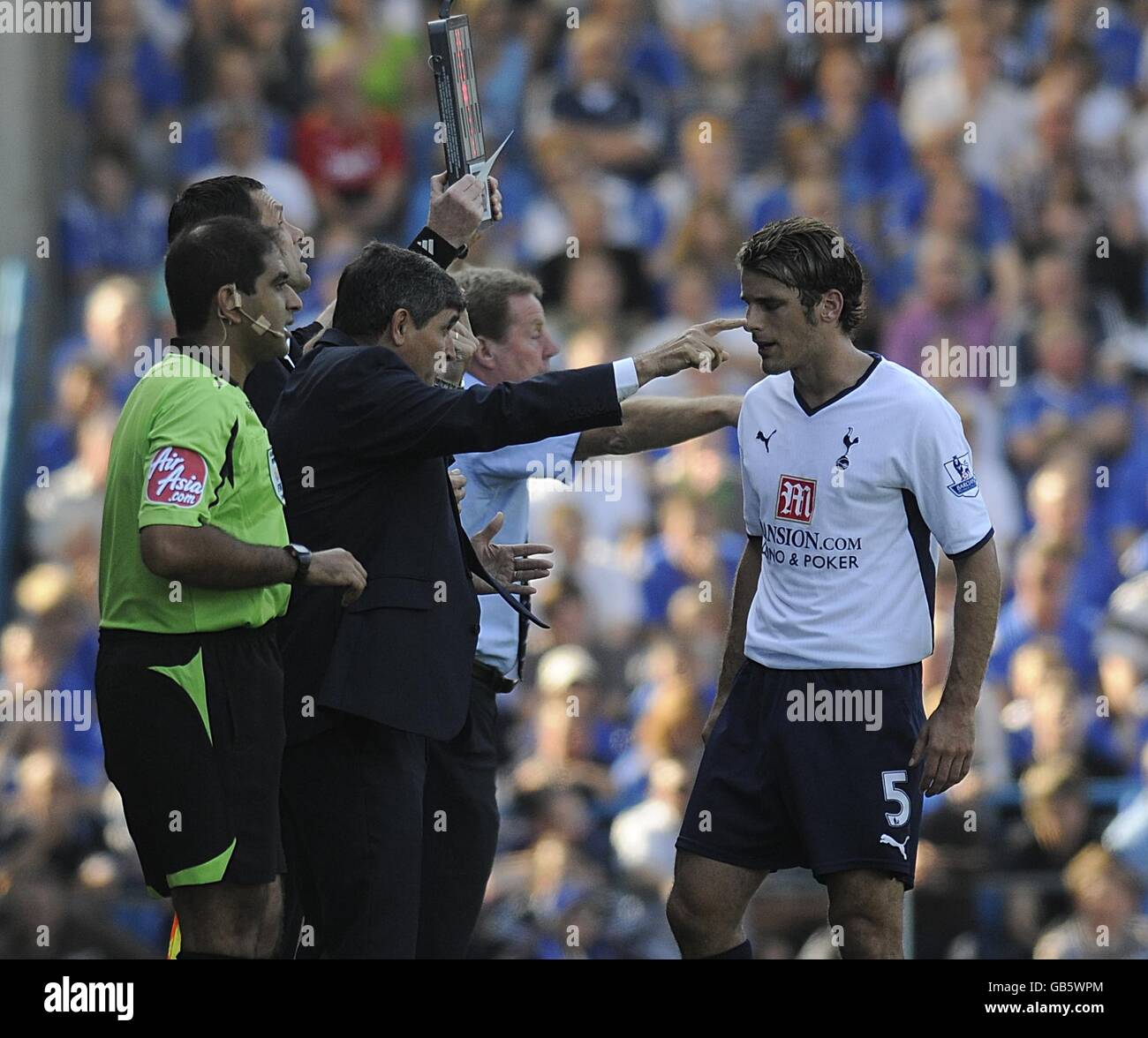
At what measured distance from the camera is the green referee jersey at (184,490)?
3.97 metres

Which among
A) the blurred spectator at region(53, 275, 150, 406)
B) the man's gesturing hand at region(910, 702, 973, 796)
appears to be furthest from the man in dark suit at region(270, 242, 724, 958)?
the blurred spectator at region(53, 275, 150, 406)

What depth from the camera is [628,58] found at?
997cm

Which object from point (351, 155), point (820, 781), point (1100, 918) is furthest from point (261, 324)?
point (351, 155)

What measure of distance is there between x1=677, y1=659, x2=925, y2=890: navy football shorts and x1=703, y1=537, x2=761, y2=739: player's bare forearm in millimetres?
205

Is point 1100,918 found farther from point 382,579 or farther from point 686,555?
point 382,579

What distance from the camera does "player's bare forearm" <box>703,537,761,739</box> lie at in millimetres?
4789

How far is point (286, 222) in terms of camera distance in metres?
4.95

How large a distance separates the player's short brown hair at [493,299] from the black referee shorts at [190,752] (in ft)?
5.21

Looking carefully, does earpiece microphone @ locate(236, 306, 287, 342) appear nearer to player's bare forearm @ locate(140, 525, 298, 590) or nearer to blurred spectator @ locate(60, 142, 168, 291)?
player's bare forearm @ locate(140, 525, 298, 590)

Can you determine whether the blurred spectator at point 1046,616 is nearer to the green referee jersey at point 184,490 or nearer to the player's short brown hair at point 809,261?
the player's short brown hair at point 809,261

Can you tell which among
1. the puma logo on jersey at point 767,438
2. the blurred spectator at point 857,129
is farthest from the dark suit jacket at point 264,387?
the blurred spectator at point 857,129

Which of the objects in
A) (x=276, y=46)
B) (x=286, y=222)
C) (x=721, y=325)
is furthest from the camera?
(x=276, y=46)

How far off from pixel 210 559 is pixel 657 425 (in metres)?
1.68
